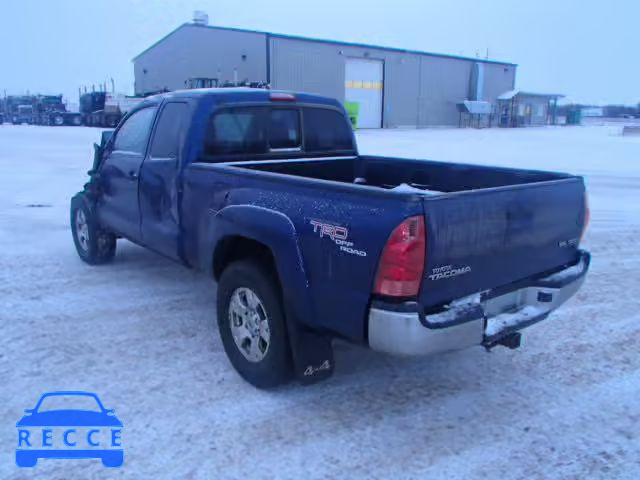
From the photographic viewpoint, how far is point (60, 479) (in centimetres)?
294

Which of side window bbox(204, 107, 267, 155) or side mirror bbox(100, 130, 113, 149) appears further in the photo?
side mirror bbox(100, 130, 113, 149)

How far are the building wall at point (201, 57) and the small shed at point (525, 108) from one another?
1070 inches

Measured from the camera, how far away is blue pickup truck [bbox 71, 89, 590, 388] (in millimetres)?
2990

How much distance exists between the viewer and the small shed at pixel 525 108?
→ 186 feet

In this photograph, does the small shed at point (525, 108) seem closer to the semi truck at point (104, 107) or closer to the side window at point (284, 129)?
the semi truck at point (104, 107)

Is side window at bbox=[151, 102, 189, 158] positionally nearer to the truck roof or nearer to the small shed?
the truck roof

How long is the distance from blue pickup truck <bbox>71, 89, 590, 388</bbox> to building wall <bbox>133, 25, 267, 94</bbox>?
35555 mm

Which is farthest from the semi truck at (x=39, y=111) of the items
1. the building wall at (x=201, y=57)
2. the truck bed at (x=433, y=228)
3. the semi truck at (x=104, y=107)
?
the truck bed at (x=433, y=228)

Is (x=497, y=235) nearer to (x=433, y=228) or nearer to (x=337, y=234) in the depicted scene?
(x=433, y=228)

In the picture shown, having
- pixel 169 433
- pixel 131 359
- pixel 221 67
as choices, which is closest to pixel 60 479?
pixel 169 433

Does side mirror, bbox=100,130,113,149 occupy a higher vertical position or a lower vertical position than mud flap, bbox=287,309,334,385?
higher

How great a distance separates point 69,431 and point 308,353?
1.43m

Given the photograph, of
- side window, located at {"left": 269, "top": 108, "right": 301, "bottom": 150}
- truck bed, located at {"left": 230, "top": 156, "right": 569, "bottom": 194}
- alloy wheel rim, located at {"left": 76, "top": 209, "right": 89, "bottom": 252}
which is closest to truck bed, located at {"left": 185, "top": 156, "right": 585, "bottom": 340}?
truck bed, located at {"left": 230, "top": 156, "right": 569, "bottom": 194}

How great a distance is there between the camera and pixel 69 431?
3.37 metres
